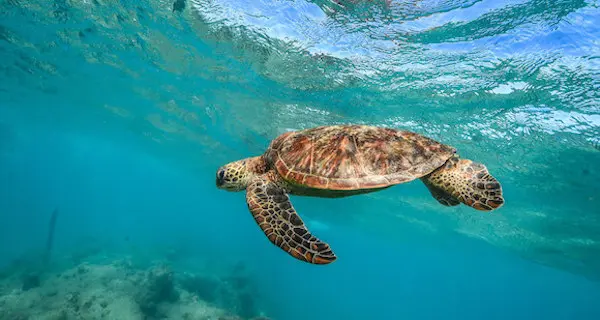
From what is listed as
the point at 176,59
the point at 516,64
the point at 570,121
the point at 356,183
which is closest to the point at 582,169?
the point at 570,121

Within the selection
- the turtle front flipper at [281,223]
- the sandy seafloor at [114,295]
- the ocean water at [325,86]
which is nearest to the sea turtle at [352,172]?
the turtle front flipper at [281,223]

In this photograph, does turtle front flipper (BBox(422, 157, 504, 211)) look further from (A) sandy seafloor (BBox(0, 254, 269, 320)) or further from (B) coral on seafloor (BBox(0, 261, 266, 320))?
(B) coral on seafloor (BBox(0, 261, 266, 320))

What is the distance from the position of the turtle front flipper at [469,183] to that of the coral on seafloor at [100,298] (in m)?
13.3

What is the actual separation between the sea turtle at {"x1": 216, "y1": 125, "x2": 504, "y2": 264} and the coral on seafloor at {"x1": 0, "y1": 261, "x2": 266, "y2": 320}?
1253cm

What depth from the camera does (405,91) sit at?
401 inches

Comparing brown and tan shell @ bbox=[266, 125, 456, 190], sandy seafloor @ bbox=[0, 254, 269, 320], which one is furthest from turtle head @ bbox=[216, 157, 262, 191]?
sandy seafloor @ bbox=[0, 254, 269, 320]

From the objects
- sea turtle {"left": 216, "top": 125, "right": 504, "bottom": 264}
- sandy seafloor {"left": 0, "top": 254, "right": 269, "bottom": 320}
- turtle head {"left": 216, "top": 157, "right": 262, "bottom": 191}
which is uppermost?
sea turtle {"left": 216, "top": 125, "right": 504, "bottom": 264}

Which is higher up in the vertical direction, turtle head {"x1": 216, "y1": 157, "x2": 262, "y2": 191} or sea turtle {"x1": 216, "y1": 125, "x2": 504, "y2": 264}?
sea turtle {"x1": 216, "y1": 125, "x2": 504, "y2": 264}

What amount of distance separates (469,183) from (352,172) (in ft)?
4.37

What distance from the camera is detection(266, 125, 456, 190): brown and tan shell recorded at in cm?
328

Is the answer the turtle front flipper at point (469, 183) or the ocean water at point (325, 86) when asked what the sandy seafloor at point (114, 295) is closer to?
the ocean water at point (325, 86)

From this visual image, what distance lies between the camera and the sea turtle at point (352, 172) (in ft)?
10.1

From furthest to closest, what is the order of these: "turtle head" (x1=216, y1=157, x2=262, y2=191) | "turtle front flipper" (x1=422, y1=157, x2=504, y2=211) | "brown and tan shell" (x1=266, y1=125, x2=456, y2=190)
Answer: "turtle head" (x1=216, y1=157, x2=262, y2=191), "brown and tan shell" (x1=266, y1=125, x2=456, y2=190), "turtle front flipper" (x1=422, y1=157, x2=504, y2=211)

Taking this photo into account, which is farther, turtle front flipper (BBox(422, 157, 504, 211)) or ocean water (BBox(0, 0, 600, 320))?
ocean water (BBox(0, 0, 600, 320))
